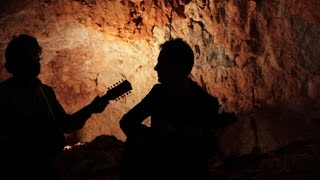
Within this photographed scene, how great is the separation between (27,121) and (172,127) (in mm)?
930

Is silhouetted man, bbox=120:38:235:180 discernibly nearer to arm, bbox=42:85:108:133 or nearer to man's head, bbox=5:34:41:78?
arm, bbox=42:85:108:133

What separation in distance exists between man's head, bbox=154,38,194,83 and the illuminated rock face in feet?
16.4

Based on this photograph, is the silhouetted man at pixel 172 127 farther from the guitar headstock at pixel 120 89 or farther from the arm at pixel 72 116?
the arm at pixel 72 116

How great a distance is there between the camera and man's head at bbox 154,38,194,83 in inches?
97.5

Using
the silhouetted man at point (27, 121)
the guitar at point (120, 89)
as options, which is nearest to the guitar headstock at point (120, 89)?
the guitar at point (120, 89)

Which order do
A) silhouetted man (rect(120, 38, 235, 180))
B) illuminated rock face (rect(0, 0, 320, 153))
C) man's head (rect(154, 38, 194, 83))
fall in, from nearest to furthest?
silhouetted man (rect(120, 38, 235, 180))
man's head (rect(154, 38, 194, 83))
illuminated rock face (rect(0, 0, 320, 153))

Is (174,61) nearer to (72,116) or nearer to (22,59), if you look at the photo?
(72,116)

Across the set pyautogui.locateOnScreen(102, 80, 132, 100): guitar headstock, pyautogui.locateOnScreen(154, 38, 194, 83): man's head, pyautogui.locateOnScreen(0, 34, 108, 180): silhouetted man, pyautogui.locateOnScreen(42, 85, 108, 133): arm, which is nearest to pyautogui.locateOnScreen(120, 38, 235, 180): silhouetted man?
pyautogui.locateOnScreen(154, 38, 194, 83): man's head

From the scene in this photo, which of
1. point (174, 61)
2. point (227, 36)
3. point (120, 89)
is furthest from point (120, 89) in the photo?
point (227, 36)

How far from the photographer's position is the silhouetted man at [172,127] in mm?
2344

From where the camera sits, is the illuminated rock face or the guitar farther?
the illuminated rock face

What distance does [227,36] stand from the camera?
783 centimetres

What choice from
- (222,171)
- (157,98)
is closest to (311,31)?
(222,171)

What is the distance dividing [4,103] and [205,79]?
19.2 ft
